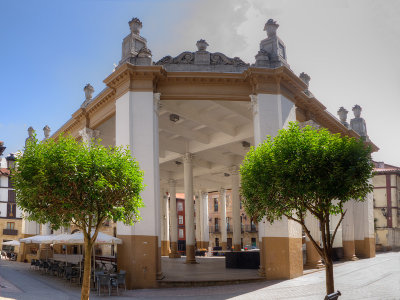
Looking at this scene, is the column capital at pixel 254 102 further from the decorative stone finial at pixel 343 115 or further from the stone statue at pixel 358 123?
the stone statue at pixel 358 123

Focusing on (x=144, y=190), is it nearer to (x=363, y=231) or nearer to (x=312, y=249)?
(x=312, y=249)

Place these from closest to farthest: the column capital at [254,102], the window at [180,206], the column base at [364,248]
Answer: the column capital at [254,102], the column base at [364,248], the window at [180,206]

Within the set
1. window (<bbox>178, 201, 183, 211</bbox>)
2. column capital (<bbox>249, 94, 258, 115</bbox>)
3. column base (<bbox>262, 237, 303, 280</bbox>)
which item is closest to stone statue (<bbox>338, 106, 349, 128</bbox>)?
column capital (<bbox>249, 94, 258, 115</bbox>)

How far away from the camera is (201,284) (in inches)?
707

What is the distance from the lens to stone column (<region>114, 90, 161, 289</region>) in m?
17.6

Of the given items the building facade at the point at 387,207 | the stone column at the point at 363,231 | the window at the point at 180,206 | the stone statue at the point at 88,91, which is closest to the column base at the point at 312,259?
the stone column at the point at 363,231

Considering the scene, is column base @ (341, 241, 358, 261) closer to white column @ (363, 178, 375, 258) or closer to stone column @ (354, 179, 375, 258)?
stone column @ (354, 179, 375, 258)

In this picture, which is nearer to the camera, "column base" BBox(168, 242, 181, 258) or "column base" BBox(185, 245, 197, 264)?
"column base" BBox(185, 245, 197, 264)

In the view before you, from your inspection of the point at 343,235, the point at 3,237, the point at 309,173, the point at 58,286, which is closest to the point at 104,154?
the point at 309,173

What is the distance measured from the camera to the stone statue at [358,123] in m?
34.2

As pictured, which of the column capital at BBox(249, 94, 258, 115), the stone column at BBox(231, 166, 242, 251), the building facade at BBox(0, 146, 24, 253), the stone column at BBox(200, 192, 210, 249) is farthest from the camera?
the building facade at BBox(0, 146, 24, 253)

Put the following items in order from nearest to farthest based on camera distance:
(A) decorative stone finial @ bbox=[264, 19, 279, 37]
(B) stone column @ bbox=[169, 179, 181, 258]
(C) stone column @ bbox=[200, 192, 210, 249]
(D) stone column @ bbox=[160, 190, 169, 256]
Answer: (A) decorative stone finial @ bbox=[264, 19, 279, 37], (B) stone column @ bbox=[169, 179, 181, 258], (D) stone column @ bbox=[160, 190, 169, 256], (C) stone column @ bbox=[200, 192, 210, 249]

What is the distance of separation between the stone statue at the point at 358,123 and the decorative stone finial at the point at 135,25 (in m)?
21.2

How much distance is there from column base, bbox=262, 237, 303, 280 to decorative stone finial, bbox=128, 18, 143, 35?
477 inches
